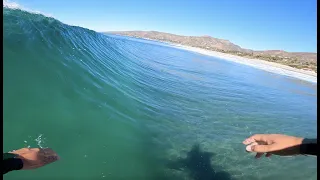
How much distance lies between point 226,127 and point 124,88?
357 centimetres

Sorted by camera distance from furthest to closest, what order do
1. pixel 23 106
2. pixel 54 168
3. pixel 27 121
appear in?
1. pixel 23 106
2. pixel 27 121
3. pixel 54 168

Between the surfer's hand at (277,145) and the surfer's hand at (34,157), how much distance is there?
1.83 metres

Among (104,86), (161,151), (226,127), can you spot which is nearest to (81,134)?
(161,151)

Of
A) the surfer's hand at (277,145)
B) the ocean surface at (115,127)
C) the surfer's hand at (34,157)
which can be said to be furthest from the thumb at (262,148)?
the ocean surface at (115,127)

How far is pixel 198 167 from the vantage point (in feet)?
16.5

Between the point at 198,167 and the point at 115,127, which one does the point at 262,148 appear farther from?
the point at 115,127

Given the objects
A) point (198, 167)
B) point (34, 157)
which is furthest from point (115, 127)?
point (34, 157)

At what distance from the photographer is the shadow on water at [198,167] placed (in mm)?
4809

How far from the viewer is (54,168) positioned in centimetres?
402

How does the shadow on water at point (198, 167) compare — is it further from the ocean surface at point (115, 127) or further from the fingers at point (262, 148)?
the fingers at point (262, 148)

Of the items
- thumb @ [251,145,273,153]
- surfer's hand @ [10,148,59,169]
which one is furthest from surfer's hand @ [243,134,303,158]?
surfer's hand @ [10,148,59,169]

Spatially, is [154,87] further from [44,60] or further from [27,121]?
[27,121]

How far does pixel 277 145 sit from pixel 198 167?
121 inches

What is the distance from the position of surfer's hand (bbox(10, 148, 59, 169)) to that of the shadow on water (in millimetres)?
2608
